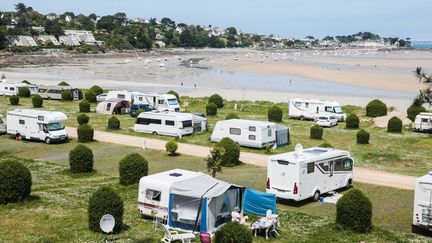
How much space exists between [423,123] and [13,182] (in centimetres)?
3168

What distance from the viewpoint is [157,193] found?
714 inches

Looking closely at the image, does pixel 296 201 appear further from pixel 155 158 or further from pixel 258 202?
pixel 155 158

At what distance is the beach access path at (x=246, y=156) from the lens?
26328 mm

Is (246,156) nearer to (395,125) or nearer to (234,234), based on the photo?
(395,125)

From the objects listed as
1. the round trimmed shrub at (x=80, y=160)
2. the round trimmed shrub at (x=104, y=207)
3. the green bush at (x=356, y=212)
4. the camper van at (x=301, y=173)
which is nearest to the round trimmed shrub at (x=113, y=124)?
the round trimmed shrub at (x=80, y=160)

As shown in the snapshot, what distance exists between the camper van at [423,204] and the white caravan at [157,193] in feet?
25.7

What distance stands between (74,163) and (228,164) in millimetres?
8558

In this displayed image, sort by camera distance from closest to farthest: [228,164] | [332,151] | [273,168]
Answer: [273,168], [332,151], [228,164]

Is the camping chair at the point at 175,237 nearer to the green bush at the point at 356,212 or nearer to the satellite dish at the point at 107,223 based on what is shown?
the satellite dish at the point at 107,223

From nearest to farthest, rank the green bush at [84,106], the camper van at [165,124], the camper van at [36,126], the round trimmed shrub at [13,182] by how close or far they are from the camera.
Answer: the round trimmed shrub at [13,182] < the camper van at [36,126] < the camper van at [165,124] < the green bush at [84,106]

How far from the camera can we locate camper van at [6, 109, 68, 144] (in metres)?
35.1

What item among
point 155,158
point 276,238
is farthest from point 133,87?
point 276,238

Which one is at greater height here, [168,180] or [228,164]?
[168,180]

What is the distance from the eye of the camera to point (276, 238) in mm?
17266
